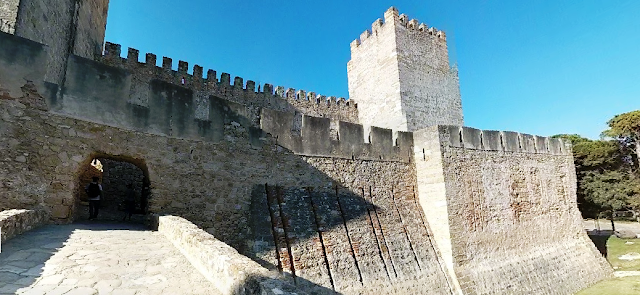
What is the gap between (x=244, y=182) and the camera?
21.0 feet

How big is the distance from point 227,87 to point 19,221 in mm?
11449

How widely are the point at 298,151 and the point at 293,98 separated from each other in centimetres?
966

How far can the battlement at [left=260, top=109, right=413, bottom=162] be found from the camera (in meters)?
7.12

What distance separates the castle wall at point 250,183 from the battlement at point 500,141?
2213 mm

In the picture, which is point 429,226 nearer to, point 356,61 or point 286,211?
point 286,211

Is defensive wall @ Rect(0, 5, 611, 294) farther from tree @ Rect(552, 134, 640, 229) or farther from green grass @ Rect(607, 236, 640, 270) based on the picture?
tree @ Rect(552, 134, 640, 229)

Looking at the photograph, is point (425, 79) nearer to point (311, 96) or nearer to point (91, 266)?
point (311, 96)

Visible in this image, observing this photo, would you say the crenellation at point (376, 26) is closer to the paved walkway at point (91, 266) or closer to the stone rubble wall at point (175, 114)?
the stone rubble wall at point (175, 114)

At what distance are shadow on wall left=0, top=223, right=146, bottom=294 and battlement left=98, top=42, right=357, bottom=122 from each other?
755 cm

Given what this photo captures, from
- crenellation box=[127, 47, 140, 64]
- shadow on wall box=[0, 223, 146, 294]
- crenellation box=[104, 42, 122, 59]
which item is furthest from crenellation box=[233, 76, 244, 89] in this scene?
shadow on wall box=[0, 223, 146, 294]

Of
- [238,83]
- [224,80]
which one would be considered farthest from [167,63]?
[238,83]

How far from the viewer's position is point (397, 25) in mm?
14805

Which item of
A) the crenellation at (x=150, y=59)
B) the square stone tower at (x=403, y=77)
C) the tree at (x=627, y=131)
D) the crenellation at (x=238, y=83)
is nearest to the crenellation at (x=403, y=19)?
the square stone tower at (x=403, y=77)

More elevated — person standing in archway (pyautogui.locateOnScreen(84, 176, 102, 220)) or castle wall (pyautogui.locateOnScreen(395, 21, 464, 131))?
castle wall (pyautogui.locateOnScreen(395, 21, 464, 131))
